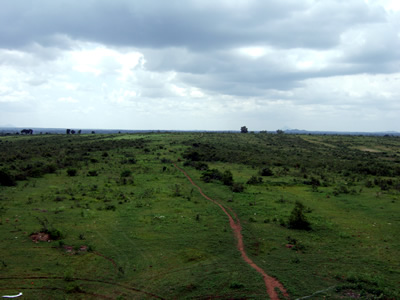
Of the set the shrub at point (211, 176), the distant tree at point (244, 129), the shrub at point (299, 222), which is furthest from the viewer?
the distant tree at point (244, 129)

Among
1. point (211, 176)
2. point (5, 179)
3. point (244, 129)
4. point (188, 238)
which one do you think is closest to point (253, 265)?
point (188, 238)

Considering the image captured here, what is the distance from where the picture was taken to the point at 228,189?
109 ft

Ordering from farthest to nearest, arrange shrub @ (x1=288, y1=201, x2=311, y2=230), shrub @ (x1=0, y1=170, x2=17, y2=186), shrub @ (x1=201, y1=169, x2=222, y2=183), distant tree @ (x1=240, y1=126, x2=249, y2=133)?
distant tree @ (x1=240, y1=126, x2=249, y2=133) < shrub @ (x1=201, y1=169, x2=222, y2=183) < shrub @ (x1=0, y1=170, x2=17, y2=186) < shrub @ (x1=288, y1=201, x2=311, y2=230)

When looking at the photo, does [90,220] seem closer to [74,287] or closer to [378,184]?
[74,287]

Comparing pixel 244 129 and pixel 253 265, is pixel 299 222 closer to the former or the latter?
pixel 253 265

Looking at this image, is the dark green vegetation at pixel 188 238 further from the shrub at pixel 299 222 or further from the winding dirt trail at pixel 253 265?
the winding dirt trail at pixel 253 265

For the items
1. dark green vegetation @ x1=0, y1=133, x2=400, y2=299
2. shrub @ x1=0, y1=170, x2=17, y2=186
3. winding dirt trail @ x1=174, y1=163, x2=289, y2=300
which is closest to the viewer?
winding dirt trail @ x1=174, y1=163, x2=289, y2=300

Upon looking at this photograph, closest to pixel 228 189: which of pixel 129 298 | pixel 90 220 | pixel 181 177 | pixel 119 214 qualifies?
pixel 181 177

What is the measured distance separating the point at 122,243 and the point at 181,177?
2307cm

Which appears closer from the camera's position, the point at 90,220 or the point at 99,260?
the point at 99,260

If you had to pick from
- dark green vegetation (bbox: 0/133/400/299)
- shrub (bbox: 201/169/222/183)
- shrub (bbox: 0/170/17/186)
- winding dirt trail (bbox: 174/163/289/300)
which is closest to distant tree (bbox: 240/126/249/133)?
shrub (bbox: 201/169/222/183)

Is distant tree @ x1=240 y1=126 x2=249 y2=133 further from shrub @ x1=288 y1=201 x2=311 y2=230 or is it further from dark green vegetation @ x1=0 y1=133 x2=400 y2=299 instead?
shrub @ x1=288 y1=201 x2=311 y2=230

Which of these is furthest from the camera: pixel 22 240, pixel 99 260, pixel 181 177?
pixel 181 177

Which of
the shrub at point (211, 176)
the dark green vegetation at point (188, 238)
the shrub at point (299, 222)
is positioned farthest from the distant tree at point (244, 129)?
the shrub at point (299, 222)
